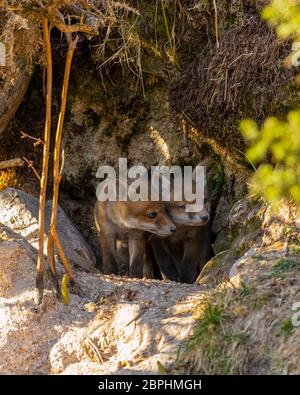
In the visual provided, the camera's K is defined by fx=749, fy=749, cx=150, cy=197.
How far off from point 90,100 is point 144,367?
399 centimetres

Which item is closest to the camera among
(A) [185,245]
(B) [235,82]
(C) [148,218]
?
(B) [235,82]

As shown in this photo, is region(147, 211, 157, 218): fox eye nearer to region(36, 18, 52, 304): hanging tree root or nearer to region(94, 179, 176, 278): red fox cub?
region(94, 179, 176, 278): red fox cub

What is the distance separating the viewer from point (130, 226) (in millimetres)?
7164

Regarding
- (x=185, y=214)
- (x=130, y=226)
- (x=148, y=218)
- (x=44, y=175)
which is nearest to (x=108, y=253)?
(x=130, y=226)

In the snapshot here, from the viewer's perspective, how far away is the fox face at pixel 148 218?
6984 mm

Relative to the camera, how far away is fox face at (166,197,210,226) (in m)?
7.00

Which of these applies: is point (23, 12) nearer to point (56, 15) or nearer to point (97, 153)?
point (56, 15)

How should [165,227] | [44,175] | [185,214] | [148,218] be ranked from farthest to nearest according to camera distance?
[185,214] → [148,218] → [165,227] → [44,175]

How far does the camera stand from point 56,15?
473 cm

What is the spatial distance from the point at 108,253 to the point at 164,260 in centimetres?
58

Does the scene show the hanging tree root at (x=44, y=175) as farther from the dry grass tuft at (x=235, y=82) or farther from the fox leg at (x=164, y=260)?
the fox leg at (x=164, y=260)

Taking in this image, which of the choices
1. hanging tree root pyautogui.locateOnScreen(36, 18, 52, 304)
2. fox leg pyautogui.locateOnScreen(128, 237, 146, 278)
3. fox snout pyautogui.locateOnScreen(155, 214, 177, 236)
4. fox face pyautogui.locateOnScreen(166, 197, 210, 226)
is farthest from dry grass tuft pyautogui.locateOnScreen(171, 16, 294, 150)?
hanging tree root pyautogui.locateOnScreen(36, 18, 52, 304)

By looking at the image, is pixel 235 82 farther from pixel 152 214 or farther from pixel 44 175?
pixel 44 175
